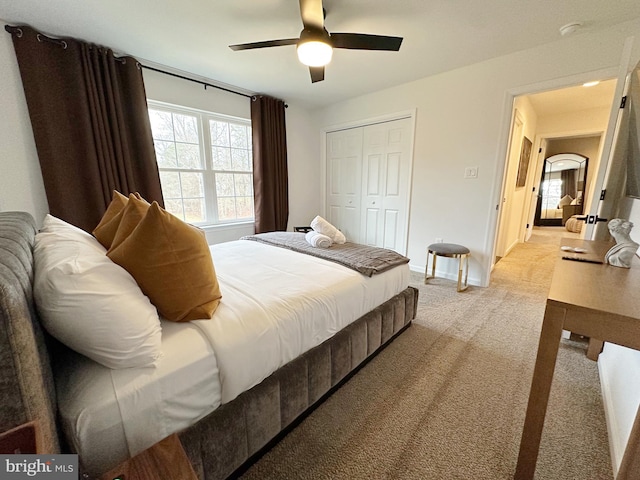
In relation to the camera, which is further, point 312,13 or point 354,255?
point 354,255

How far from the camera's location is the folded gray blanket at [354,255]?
176 cm

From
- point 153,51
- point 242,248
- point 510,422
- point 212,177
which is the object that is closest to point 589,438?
point 510,422

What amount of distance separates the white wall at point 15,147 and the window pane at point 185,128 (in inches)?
48.2

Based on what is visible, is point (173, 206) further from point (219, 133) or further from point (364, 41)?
point (364, 41)

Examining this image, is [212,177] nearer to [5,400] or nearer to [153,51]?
[153,51]

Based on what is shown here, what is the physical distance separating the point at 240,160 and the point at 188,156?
0.72m

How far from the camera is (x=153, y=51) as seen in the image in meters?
2.53

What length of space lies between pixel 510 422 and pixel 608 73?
290cm

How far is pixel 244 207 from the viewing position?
12.9ft

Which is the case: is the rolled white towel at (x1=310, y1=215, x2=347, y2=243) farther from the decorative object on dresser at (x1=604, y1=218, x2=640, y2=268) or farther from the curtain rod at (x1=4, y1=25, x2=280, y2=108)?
the curtain rod at (x1=4, y1=25, x2=280, y2=108)

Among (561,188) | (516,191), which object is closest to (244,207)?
(516,191)

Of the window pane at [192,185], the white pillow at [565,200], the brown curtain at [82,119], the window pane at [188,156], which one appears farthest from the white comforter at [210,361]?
the white pillow at [565,200]

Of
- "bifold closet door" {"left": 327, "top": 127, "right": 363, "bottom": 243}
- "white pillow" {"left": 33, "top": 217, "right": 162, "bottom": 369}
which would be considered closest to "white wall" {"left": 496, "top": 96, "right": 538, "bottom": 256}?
"bifold closet door" {"left": 327, "top": 127, "right": 363, "bottom": 243}

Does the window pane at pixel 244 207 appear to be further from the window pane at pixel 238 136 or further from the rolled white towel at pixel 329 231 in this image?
the rolled white towel at pixel 329 231
